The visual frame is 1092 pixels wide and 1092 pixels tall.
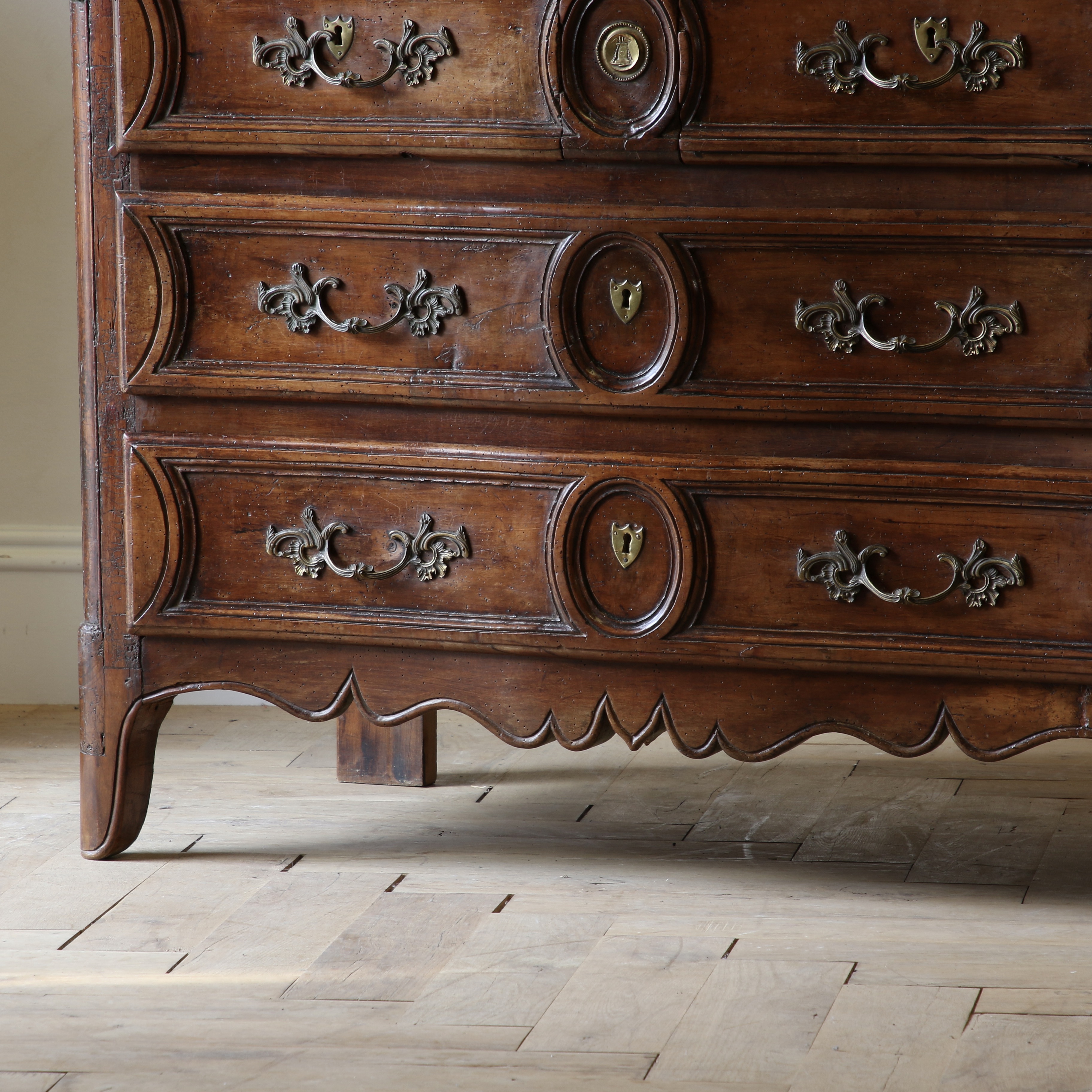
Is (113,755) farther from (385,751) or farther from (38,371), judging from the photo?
(38,371)

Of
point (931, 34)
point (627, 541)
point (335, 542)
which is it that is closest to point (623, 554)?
point (627, 541)

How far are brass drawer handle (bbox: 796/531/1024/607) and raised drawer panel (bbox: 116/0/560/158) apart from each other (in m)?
0.45

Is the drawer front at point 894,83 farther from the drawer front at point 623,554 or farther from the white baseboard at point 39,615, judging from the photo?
the white baseboard at point 39,615

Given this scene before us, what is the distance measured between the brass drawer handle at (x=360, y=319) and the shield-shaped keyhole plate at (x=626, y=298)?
0.15 m

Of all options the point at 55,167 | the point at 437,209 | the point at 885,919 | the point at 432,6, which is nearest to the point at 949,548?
the point at 885,919

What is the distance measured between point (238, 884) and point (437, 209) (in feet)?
2.32

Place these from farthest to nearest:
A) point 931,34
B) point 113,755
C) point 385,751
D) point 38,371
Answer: point 38,371 < point 385,751 < point 113,755 < point 931,34

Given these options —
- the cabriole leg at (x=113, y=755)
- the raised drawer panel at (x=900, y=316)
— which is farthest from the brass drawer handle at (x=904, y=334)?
the cabriole leg at (x=113, y=755)

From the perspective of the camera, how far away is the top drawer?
1420mm

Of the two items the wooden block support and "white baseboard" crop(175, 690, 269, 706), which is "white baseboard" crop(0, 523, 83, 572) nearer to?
"white baseboard" crop(175, 690, 269, 706)

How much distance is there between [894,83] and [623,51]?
25 cm

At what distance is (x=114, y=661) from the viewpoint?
168 cm

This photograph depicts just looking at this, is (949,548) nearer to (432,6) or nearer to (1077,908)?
(1077,908)

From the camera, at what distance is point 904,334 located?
147cm
